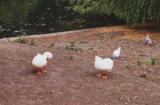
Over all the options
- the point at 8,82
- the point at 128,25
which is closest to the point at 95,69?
the point at 8,82

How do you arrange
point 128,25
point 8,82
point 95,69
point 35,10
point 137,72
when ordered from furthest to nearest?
point 35,10
point 128,25
point 137,72
point 95,69
point 8,82

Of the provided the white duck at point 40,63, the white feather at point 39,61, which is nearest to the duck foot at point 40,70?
the white duck at point 40,63

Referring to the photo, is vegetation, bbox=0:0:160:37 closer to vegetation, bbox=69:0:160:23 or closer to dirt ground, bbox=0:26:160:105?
vegetation, bbox=69:0:160:23

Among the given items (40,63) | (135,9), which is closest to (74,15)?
(135,9)

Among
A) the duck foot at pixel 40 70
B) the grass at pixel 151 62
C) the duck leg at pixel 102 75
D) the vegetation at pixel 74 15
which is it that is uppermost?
the duck foot at pixel 40 70

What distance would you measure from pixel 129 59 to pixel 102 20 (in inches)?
409

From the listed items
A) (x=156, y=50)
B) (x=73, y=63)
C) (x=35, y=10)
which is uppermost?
(x=73, y=63)

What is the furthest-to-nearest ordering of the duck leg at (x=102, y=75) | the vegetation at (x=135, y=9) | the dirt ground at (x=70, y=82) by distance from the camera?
the vegetation at (x=135, y=9)
the duck leg at (x=102, y=75)
the dirt ground at (x=70, y=82)

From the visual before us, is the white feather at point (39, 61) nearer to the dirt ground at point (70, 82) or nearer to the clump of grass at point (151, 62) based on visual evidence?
the dirt ground at point (70, 82)

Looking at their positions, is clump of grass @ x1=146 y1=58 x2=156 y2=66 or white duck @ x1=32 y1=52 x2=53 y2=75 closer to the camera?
white duck @ x1=32 y1=52 x2=53 y2=75

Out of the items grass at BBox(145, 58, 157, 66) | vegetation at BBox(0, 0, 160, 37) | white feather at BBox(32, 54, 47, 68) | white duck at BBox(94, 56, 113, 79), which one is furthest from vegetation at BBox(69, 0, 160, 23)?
white feather at BBox(32, 54, 47, 68)

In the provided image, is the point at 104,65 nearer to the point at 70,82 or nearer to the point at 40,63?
the point at 70,82

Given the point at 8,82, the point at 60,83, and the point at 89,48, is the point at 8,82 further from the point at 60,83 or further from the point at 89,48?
the point at 89,48

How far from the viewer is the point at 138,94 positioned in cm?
733
